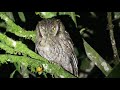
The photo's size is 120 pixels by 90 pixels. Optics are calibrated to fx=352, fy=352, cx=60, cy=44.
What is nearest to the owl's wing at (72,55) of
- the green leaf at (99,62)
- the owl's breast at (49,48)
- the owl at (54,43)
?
the owl at (54,43)

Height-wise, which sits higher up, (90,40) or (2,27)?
(2,27)

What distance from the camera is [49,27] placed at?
3.50 m

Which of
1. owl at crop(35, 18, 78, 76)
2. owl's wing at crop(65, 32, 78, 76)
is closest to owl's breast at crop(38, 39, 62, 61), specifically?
owl at crop(35, 18, 78, 76)

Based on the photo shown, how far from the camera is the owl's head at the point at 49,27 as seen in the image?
3.43 metres

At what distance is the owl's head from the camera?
11.2ft

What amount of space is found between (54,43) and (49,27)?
20 cm

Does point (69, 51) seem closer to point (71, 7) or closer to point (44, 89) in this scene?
point (71, 7)

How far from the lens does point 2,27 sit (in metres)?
3.56

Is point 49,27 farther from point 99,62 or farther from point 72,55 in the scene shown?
point 99,62

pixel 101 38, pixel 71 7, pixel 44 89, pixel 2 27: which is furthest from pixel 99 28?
pixel 44 89

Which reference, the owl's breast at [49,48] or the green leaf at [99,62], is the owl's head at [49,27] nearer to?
the owl's breast at [49,48]

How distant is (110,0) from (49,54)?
1.55 meters

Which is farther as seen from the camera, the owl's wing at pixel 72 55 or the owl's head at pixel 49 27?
the owl's wing at pixel 72 55

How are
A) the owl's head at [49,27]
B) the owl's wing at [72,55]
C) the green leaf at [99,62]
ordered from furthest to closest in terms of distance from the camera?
the owl's wing at [72,55]
the owl's head at [49,27]
the green leaf at [99,62]
